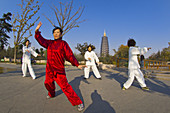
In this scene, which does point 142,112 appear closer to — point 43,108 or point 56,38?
point 43,108

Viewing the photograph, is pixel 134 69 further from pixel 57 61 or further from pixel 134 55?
pixel 57 61

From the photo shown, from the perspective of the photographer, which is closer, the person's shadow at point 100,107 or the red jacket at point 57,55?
the person's shadow at point 100,107

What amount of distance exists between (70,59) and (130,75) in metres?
2.43

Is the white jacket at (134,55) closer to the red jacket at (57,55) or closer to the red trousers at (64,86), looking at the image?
the red jacket at (57,55)

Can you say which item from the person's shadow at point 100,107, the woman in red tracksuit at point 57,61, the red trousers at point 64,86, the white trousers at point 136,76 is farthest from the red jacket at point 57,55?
the white trousers at point 136,76

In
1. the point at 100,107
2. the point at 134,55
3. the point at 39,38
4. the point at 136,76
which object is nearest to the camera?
the point at 100,107

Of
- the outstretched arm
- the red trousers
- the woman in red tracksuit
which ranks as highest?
the outstretched arm

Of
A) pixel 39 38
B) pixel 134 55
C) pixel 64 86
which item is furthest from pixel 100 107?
pixel 134 55

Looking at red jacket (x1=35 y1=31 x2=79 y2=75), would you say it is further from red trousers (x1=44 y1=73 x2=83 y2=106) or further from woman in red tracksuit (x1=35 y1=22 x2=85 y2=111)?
red trousers (x1=44 y1=73 x2=83 y2=106)

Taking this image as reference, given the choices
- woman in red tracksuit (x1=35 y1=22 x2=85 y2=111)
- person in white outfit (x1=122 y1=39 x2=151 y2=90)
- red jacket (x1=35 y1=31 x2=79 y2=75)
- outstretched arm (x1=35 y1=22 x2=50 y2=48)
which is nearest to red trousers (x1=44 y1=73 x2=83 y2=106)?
woman in red tracksuit (x1=35 y1=22 x2=85 y2=111)

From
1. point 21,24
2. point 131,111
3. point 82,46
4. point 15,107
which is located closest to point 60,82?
point 15,107

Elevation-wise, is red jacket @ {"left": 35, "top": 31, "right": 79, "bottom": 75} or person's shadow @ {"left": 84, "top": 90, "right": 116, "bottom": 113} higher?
red jacket @ {"left": 35, "top": 31, "right": 79, "bottom": 75}

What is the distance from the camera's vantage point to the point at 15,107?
241 centimetres

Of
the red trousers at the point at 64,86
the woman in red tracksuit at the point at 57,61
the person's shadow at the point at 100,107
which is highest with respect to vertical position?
the woman in red tracksuit at the point at 57,61
